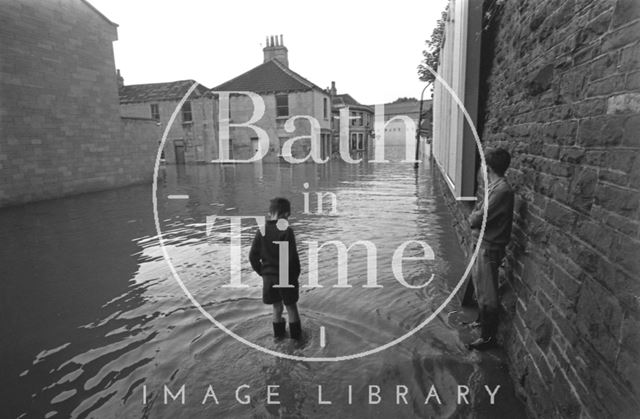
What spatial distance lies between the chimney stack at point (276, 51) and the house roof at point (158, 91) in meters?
6.37

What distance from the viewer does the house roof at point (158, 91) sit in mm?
31422

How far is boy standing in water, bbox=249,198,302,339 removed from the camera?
3.73m

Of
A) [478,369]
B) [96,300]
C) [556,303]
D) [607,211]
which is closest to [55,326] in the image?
[96,300]

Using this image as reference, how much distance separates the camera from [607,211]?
194cm

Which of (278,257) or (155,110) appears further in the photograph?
(155,110)

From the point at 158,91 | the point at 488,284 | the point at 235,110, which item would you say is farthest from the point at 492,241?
the point at 158,91

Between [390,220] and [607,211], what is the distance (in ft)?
24.1

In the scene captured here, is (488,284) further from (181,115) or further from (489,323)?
(181,115)

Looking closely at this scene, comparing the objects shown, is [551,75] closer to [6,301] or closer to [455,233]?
[455,233]

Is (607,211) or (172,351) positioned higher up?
(607,211)

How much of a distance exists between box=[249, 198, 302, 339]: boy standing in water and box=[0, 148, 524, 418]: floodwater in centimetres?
50

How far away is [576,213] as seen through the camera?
7.55ft

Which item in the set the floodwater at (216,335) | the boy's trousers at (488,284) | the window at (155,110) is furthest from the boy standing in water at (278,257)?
the window at (155,110)

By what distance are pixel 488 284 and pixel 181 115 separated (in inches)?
1238
